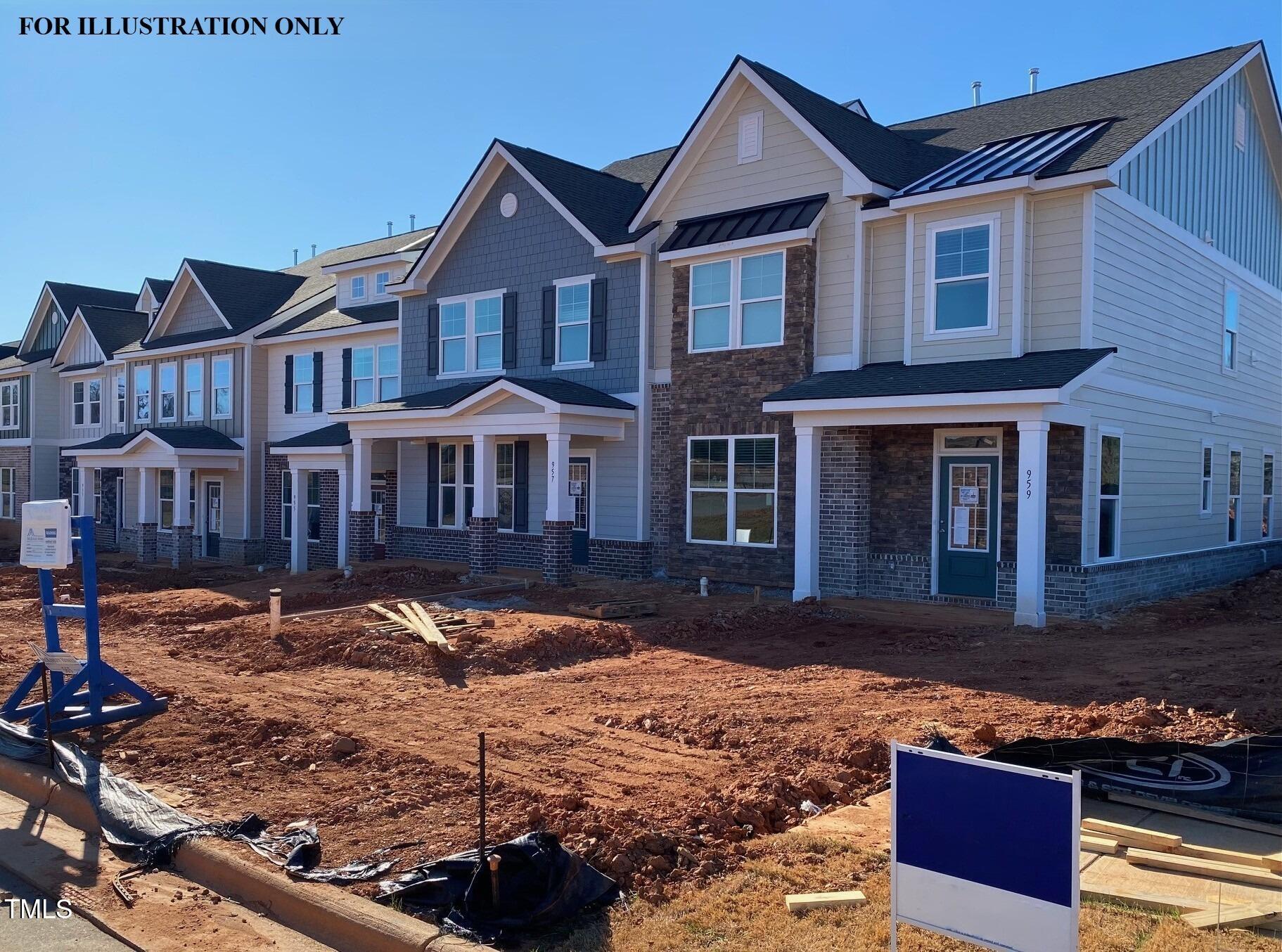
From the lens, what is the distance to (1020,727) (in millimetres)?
8680

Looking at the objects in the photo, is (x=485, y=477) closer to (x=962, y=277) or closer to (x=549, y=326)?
(x=549, y=326)

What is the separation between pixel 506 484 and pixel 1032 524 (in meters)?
12.6

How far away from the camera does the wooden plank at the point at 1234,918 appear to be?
4918 mm

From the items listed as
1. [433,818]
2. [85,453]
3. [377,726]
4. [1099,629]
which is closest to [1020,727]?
[433,818]

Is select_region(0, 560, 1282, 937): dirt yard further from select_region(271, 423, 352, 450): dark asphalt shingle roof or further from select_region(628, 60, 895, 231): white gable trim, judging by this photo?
select_region(271, 423, 352, 450): dark asphalt shingle roof

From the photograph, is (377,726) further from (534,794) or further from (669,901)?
(669,901)

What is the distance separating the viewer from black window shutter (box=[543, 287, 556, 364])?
22.7m

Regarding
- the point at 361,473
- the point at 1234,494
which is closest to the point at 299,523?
the point at 361,473

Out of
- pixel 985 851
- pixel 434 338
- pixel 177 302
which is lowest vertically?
pixel 985 851

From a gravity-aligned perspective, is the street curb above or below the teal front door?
below

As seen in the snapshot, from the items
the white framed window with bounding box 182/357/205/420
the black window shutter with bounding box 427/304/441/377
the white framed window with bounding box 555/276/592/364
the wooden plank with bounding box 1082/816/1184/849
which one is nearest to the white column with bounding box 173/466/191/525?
the white framed window with bounding box 182/357/205/420

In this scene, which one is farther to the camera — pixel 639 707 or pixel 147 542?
pixel 147 542

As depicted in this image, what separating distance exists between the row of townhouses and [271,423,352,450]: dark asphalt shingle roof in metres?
0.10

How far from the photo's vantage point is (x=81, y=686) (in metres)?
9.76
